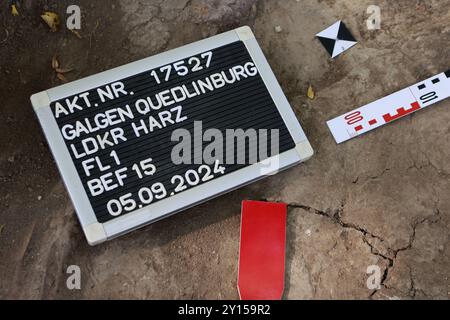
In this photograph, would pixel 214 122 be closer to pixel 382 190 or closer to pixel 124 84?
pixel 124 84

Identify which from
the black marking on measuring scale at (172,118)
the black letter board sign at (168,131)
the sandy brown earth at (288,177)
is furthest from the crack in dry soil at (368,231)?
the black marking on measuring scale at (172,118)

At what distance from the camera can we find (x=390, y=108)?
361 cm

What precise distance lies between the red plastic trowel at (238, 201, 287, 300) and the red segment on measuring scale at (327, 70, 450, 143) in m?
0.69

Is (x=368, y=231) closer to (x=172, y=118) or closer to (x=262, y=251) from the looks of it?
(x=262, y=251)

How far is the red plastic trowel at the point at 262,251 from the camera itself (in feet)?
10.8

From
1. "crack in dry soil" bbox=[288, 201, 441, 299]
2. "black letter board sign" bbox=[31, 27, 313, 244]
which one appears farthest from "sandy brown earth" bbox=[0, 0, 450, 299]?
"black letter board sign" bbox=[31, 27, 313, 244]

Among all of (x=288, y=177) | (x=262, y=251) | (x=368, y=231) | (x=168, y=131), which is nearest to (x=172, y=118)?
(x=168, y=131)

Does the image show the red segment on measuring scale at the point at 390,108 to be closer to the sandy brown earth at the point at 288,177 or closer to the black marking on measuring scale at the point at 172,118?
the sandy brown earth at the point at 288,177

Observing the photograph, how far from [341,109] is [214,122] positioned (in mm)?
942

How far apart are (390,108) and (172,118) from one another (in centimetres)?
152

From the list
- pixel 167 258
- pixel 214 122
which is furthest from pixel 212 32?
pixel 167 258

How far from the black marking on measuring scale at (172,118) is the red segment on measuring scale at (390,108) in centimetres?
47

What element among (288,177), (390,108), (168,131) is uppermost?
(168,131)

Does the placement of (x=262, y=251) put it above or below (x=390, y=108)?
below
